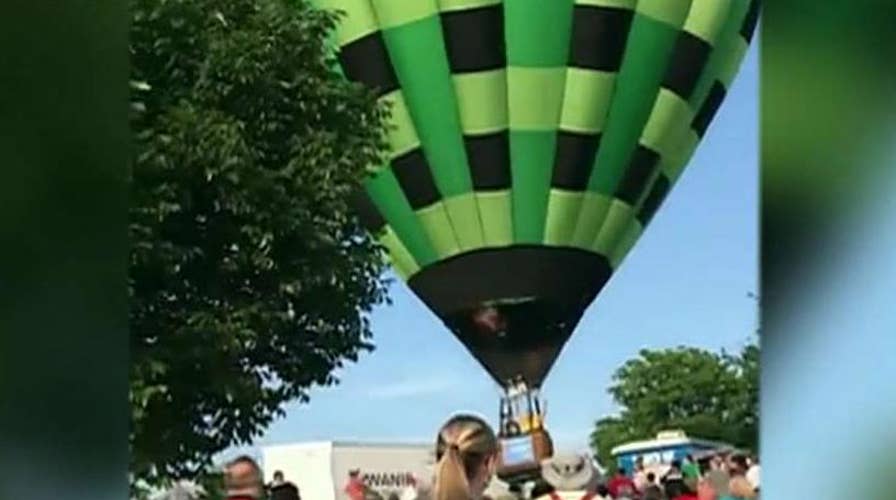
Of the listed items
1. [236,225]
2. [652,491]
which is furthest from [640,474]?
[236,225]

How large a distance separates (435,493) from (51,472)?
26.9 inches

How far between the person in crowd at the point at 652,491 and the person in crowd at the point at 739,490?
0.11 metres

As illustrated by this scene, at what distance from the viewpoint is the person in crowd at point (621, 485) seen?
3.56 metres

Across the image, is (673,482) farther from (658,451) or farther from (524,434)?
(524,434)

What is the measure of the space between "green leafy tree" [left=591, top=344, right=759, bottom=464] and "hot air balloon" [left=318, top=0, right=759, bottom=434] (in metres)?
0.15

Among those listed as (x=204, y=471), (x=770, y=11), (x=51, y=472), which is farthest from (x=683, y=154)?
(x=51, y=472)

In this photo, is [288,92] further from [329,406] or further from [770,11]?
[770,11]

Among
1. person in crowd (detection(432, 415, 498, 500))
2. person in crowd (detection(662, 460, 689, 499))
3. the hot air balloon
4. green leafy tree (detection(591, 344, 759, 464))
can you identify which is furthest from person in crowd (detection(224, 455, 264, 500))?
person in crowd (detection(662, 460, 689, 499))

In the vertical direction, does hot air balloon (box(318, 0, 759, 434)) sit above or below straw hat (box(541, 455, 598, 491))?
above

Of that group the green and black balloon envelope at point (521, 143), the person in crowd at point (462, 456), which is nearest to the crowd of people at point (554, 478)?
the person in crowd at point (462, 456)

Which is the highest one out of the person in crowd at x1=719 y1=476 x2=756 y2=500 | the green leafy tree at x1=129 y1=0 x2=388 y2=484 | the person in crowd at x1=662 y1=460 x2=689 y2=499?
the green leafy tree at x1=129 y1=0 x2=388 y2=484

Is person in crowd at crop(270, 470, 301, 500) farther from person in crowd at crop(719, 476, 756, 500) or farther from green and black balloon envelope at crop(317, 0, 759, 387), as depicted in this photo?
person in crowd at crop(719, 476, 756, 500)

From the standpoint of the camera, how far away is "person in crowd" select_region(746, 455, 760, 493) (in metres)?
3.55

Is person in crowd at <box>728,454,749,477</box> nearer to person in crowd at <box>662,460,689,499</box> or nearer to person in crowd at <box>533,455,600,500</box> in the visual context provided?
person in crowd at <box>662,460,689,499</box>
